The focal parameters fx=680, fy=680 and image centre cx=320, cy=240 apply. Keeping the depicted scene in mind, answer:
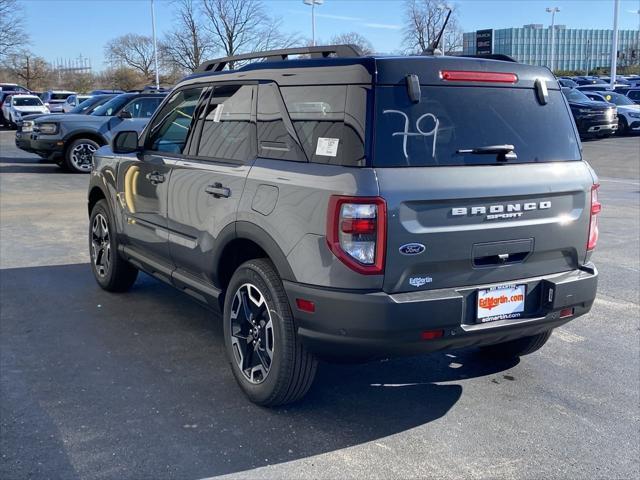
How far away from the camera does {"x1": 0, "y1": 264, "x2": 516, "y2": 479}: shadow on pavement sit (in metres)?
3.40

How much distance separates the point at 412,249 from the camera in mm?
3279

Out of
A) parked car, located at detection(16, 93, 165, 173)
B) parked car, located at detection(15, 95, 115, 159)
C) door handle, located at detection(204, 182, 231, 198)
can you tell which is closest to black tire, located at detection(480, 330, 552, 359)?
door handle, located at detection(204, 182, 231, 198)

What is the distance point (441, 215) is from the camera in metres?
3.35

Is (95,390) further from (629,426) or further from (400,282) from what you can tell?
(629,426)

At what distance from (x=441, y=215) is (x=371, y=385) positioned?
4.77 ft

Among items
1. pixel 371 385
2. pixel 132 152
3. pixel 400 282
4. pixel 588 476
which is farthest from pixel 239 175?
pixel 588 476

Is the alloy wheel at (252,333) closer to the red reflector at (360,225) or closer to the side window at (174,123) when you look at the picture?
the red reflector at (360,225)

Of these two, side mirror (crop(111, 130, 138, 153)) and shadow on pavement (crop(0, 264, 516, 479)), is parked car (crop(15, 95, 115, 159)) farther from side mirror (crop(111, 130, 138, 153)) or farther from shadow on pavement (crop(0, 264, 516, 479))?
shadow on pavement (crop(0, 264, 516, 479))

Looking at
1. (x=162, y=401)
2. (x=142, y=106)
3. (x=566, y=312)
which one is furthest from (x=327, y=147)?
(x=142, y=106)

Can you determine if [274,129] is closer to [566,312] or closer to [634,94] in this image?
[566,312]

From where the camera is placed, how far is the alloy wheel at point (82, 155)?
1569cm

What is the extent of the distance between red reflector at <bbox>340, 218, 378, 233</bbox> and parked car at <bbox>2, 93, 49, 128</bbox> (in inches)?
1284

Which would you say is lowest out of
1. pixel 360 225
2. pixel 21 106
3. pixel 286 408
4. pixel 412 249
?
pixel 286 408

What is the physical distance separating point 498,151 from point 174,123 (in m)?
2.54
